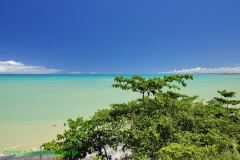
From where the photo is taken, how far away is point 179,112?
10539mm

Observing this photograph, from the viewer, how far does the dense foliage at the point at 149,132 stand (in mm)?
8766

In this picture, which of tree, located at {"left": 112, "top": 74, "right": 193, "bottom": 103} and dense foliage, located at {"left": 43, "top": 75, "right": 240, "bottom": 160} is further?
tree, located at {"left": 112, "top": 74, "right": 193, "bottom": 103}

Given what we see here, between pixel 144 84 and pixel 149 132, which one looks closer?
pixel 149 132

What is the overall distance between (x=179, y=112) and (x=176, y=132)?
43.3 inches

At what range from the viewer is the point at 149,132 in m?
9.05

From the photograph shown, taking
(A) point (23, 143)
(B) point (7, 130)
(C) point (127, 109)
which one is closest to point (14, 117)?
(B) point (7, 130)

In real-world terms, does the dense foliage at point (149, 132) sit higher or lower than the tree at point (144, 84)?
lower

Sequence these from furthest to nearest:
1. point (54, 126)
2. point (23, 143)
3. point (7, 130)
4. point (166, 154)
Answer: point (54, 126) < point (7, 130) < point (23, 143) < point (166, 154)

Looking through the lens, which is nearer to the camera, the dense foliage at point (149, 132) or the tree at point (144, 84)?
the dense foliage at point (149, 132)

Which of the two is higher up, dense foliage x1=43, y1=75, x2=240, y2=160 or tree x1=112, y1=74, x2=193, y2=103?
tree x1=112, y1=74, x2=193, y2=103

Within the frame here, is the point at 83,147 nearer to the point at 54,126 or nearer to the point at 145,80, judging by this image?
the point at 145,80

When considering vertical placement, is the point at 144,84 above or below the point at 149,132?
above

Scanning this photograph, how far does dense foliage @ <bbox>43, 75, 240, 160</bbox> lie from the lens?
28.8 ft

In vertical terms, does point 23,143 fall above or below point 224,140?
below
